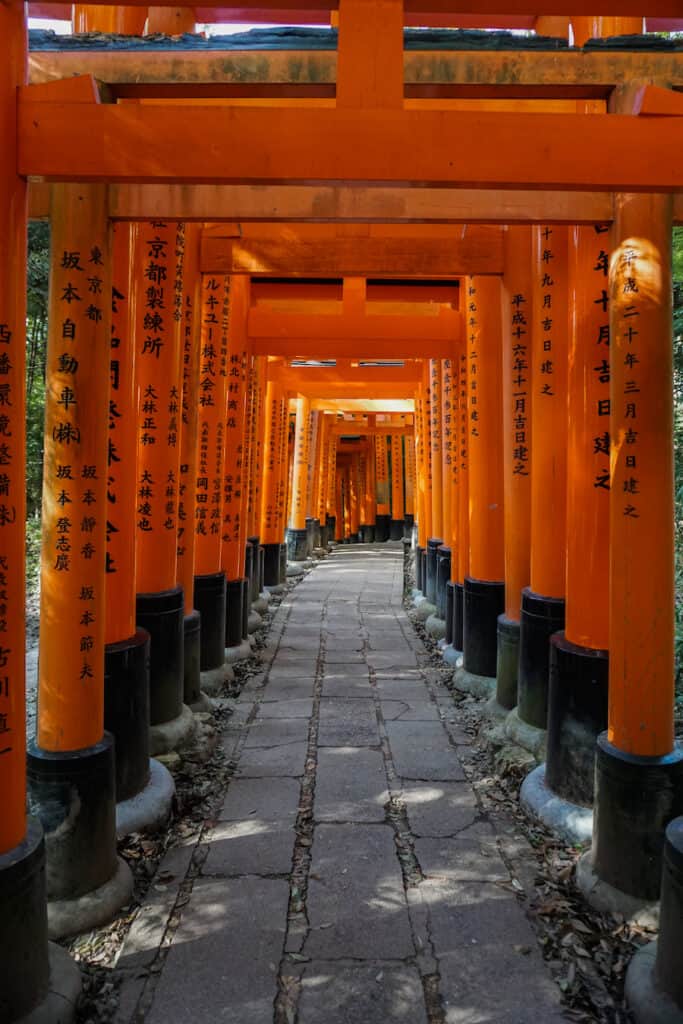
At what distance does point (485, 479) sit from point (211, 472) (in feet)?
7.56

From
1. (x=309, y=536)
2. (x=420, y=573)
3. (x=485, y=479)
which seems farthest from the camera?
(x=309, y=536)

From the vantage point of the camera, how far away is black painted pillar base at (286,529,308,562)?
16906mm

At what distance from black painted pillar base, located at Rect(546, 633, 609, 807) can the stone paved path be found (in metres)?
0.48

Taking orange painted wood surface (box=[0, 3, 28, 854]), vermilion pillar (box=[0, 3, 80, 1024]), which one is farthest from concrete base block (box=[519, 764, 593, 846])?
orange painted wood surface (box=[0, 3, 28, 854])

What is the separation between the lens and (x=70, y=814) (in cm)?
267

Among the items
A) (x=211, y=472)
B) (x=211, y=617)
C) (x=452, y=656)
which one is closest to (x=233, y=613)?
(x=211, y=617)

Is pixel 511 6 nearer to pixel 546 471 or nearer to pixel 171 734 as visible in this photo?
pixel 546 471

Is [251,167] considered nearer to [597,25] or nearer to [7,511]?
[7,511]

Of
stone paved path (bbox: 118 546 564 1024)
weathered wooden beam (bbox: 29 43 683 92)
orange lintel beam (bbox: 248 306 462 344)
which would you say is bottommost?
stone paved path (bbox: 118 546 564 1024)

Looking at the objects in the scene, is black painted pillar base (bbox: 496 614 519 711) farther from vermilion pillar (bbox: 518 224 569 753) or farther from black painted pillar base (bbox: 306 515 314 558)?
black painted pillar base (bbox: 306 515 314 558)

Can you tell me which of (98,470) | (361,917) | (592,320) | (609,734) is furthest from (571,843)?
(98,470)

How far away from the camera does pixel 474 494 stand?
5.53 metres

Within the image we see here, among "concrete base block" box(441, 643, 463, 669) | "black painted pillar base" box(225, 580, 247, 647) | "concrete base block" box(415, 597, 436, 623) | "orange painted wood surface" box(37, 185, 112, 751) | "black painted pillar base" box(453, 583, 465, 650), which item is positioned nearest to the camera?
"orange painted wood surface" box(37, 185, 112, 751)

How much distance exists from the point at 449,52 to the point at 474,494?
355 centimetres
